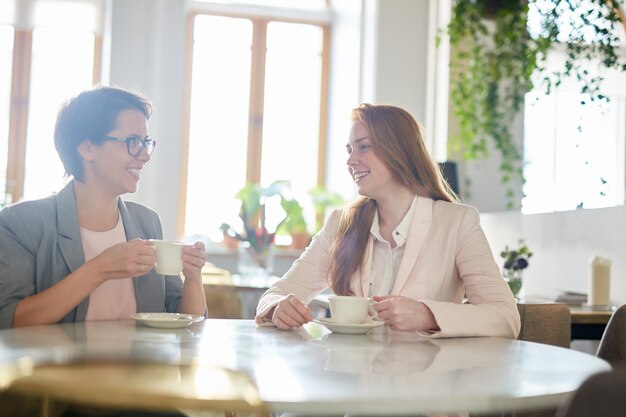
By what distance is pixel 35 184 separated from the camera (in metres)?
6.84

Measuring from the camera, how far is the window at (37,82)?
6824 mm

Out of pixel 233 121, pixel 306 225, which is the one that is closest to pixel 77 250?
pixel 306 225

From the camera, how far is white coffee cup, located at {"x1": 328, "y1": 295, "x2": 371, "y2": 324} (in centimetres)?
177

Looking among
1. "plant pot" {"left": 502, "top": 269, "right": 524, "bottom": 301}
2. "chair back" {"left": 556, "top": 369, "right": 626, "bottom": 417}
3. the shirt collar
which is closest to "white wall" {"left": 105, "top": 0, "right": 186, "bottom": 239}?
"plant pot" {"left": 502, "top": 269, "right": 524, "bottom": 301}

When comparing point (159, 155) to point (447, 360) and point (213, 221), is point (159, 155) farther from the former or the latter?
point (447, 360)

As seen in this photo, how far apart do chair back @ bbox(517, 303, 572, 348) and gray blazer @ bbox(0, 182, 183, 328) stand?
968 millimetres

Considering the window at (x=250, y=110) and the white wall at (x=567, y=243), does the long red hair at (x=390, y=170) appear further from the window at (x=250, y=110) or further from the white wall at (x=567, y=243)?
the window at (x=250, y=110)

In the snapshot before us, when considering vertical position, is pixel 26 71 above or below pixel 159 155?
above

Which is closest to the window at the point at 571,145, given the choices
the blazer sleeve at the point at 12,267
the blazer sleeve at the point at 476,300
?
the blazer sleeve at the point at 476,300

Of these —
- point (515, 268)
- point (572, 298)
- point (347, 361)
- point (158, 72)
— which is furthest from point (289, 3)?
point (347, 361)

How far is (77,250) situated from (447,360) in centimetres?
101

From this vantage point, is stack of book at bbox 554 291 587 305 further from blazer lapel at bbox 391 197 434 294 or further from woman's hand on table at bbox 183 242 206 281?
woman's hand on table at bbox 183 242 206 281

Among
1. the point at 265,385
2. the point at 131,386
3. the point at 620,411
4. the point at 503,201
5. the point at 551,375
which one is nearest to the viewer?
the point at 131,386

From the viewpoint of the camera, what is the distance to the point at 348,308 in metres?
1.77
